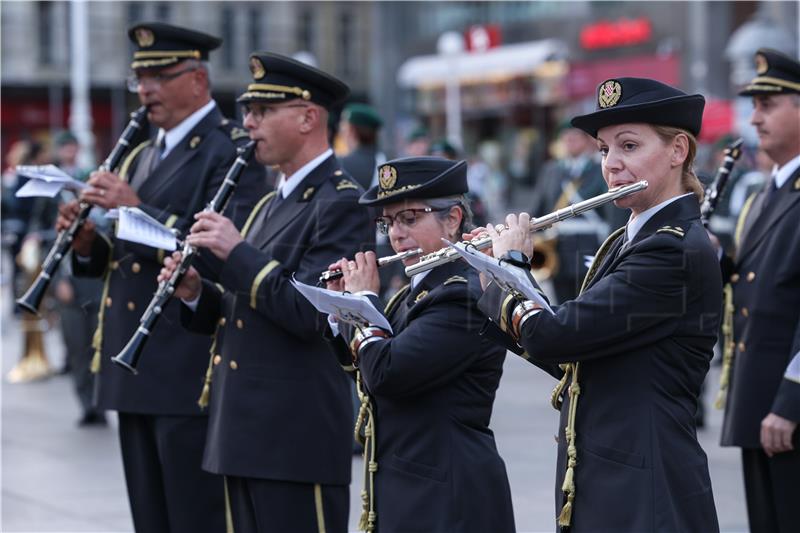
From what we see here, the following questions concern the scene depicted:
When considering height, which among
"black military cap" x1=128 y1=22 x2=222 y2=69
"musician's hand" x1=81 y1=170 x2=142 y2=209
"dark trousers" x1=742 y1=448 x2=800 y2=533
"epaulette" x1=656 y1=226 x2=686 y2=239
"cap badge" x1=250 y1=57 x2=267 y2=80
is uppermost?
"black military cap" x1=128 y1=22 x2=222 y2=69

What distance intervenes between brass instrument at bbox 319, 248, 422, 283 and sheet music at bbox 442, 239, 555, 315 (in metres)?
0.61

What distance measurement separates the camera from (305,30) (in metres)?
50.1

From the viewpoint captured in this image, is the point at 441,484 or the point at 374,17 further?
the point at 374,17

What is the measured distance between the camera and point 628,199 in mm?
3932

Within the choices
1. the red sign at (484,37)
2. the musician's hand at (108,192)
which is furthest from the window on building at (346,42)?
the musician's hand at (108,192)

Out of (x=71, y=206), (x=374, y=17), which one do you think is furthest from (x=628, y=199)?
(x=374, y=17)

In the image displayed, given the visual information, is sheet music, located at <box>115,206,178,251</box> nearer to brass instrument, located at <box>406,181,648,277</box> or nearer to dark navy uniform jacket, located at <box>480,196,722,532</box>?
brass instrument, located at <box>406,181,648,277</box>

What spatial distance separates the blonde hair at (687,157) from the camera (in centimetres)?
393

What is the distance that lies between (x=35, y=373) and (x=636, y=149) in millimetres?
10723

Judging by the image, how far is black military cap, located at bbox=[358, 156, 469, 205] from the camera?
449 centimetres

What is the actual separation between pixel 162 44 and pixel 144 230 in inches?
43.7

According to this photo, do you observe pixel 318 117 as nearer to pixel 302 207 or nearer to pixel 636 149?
pixel 302 207

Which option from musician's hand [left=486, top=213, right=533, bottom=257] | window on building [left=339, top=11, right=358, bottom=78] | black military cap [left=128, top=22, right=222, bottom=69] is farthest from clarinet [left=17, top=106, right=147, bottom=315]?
window on building [left=339, top=11, right=358, bottom=78]

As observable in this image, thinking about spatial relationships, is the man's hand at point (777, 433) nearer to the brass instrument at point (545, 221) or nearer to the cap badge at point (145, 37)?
the brass instrument at point (545, 221)
